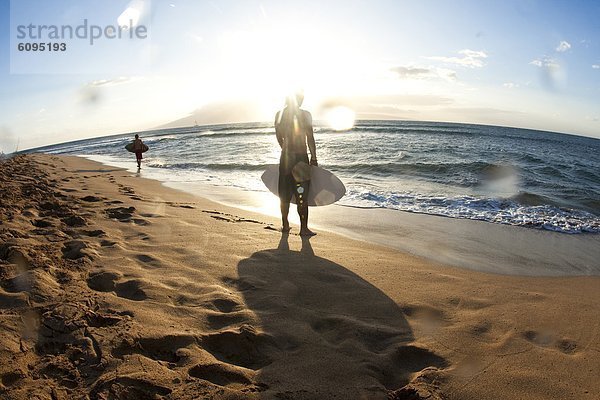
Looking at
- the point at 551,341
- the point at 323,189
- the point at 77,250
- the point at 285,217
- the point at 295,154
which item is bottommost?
the point at 551,341

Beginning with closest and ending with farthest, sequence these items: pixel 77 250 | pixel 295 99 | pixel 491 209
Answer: pixel 77 250 < pixel 295 99 < pixel 491 209

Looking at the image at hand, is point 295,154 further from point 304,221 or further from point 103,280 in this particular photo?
point 103,280

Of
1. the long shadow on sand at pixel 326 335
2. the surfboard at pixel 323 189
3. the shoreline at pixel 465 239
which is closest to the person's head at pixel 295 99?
the surfboard at pixel 323 189

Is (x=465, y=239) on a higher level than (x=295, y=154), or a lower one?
lower

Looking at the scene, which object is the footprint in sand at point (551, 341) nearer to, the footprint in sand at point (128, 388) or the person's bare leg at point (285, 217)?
the footprint in sand at point (128, 388)

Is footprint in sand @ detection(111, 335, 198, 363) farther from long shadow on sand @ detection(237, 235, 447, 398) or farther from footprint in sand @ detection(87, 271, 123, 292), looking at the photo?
footprint in sand @ detection(87, 271, 123, 292)

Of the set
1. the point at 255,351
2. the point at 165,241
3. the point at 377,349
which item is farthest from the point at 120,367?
the point at 165,241

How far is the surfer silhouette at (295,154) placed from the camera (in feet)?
15.9

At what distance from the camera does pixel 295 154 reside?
4875 mm

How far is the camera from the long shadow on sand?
71.7 inches

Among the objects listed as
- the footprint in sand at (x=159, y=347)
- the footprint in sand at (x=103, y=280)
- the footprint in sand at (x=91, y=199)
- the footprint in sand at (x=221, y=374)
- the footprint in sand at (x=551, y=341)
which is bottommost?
the footprint in sand at (x=551, y=341)

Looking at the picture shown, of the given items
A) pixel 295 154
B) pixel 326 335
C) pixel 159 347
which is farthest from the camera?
pixel 295 154

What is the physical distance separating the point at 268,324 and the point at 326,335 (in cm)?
40

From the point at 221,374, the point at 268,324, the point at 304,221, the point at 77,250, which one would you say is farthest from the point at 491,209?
the point at 77,250
